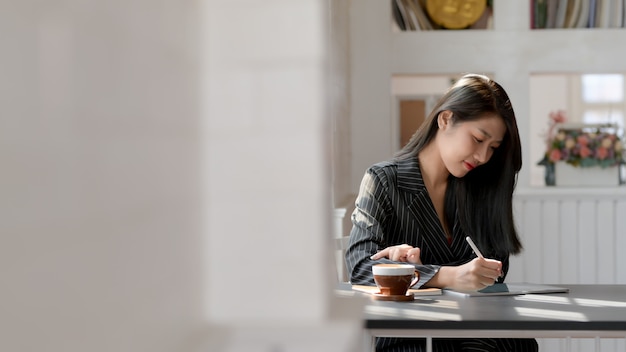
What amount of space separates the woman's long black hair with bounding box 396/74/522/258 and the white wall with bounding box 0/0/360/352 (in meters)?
1.53

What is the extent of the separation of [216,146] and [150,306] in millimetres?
208

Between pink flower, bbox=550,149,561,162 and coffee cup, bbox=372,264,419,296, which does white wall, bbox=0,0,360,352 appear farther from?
pink flower, bbox=550,149,561,162

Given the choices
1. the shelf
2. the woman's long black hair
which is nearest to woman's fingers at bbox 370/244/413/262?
the woman's long black hair

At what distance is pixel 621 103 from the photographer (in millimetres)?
8227

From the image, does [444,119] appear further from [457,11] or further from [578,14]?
[578,14]

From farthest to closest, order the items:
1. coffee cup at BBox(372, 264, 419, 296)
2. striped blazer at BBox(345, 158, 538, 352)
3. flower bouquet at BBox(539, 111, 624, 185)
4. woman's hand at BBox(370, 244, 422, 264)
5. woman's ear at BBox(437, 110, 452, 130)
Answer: flower bouquet at BBox(539, 111, 624, 185), woman's ear at BBox(437, 110, 452, 130), striped blazer at BBox(345, 158, 538, 352), woman's hand at BBox(370, 244, 422, 264), coffee cup at BBox(372, 264, 419, 296)

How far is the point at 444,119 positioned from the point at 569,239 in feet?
5.76

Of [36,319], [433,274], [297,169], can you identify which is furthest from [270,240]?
[433,274]

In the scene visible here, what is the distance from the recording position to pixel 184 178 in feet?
2.66

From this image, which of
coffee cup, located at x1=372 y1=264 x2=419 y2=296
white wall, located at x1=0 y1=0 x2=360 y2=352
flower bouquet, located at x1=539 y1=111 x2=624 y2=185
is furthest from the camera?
flower bouquet, located at x1=539 y1=111 x2=624 y2=185

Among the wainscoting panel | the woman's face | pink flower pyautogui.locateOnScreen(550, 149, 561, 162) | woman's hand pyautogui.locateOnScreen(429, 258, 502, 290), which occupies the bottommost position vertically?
the wainscoting panel

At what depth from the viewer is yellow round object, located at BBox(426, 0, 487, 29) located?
3945mm

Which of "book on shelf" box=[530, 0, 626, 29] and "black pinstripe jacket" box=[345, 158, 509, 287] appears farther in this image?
"book on shelf" box=[530, 0, 626, 29]

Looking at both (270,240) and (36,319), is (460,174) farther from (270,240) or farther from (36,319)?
(36,319)
